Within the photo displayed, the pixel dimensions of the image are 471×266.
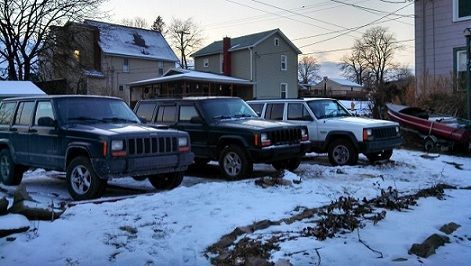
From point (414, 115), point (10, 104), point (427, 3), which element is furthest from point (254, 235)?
point (427, 3)

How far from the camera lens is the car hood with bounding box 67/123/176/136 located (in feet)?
28.7

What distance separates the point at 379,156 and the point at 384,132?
36.8 inches

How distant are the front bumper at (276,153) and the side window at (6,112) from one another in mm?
5215

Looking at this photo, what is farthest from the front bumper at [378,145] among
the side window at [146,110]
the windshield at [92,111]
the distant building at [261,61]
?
the distant building at [261,61]

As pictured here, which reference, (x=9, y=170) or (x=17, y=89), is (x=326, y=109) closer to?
(x=9, y=170)

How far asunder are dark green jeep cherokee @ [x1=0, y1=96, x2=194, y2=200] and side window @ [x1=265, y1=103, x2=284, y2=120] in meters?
5.07

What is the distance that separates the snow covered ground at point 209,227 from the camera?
5.50 meters

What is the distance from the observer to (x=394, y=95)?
2361cm

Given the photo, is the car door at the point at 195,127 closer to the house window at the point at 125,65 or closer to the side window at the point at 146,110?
the side window at the point at 146,110

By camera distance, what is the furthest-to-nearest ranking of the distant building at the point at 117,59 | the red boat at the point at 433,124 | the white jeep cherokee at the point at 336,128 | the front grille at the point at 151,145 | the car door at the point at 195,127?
the distant building at the point at 117,59, the red boat at the point at 433,124, the white jeep cherokee at the point at 336,128, the car door at the point at 195,127, the front grille at the point at 151,145

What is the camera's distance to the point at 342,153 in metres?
13.3

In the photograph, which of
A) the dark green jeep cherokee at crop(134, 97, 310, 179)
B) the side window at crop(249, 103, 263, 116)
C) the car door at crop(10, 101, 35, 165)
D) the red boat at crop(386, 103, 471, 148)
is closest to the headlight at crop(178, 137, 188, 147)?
the dark green jeep cherokee at crop(134, 97, 310, 179)

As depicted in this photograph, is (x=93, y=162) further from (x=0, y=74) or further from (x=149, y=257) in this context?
(x=0, y=74)

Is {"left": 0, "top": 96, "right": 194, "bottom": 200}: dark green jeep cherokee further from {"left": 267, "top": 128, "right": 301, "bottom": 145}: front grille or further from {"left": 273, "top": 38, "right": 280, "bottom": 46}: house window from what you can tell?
{"left": 273, "top": 38, "right": 280, "bottom": 46}: house window
